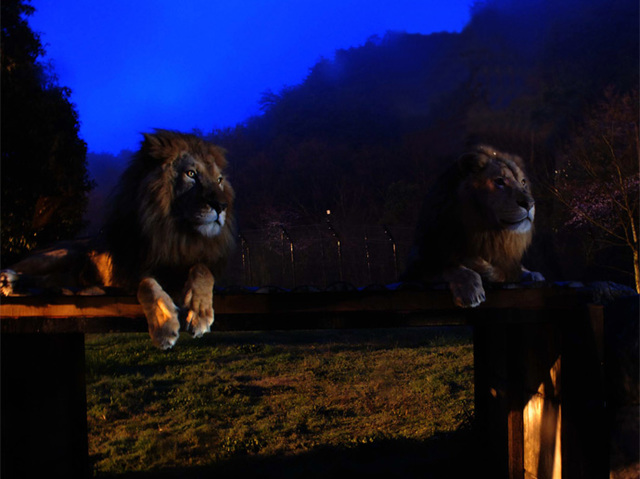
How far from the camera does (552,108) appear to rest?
25016 millimetres

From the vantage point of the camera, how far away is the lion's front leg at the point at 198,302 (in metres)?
3.37

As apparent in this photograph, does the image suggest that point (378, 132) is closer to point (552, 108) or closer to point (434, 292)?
point (552, 108)

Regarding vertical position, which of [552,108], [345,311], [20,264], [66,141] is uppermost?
[552,108]

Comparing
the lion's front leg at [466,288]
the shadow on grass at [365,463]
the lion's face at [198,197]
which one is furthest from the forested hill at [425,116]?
the lion's face at [198,197]

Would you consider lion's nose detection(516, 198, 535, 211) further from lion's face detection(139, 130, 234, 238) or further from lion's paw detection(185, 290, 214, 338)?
lion's paw detection(185, 290, 214, 338)

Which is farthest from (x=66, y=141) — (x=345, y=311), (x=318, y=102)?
(x=318, y=102)

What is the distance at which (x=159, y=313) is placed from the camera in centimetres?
335

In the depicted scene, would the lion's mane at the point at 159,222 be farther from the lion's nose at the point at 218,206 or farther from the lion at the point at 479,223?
the lion at the point at 479,223

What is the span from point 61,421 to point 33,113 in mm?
6204

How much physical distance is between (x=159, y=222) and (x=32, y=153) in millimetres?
6601

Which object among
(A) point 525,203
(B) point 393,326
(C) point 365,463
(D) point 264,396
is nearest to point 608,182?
(D) point 264,396

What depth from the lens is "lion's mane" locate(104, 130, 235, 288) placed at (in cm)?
373

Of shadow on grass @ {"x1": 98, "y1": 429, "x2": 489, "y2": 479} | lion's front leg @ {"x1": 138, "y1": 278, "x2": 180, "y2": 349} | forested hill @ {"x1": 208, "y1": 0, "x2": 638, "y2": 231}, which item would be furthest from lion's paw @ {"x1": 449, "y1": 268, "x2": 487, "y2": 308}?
forested hill @ {"x1": 208, "y1": 0, "x2": 638, "y2": 231}

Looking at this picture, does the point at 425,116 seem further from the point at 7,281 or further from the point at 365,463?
the point at 7,281
